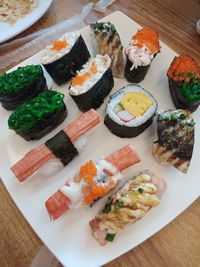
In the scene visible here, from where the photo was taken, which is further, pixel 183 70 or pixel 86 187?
pixel 183 70

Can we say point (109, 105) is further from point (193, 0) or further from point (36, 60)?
point (193, 0)

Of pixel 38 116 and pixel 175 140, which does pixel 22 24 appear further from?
pixel 175 140

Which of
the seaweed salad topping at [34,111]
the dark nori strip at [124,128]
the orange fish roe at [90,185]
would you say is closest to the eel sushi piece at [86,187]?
the orange fish roe at [90,185]

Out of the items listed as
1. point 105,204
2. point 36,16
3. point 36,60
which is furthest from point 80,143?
point 36,16

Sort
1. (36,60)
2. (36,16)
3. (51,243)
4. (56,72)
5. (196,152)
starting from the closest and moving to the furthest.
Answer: (51,243), (196,152), (56,72), (36,60), (36,16)

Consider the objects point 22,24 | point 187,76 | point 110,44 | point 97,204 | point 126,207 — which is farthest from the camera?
point 22,24

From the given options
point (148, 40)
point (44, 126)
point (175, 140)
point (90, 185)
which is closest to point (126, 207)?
point (90, 185)
